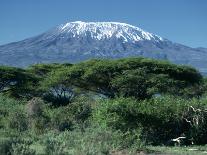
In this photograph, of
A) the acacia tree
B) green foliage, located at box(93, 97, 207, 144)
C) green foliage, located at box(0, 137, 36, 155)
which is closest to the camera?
green foliage, located at box(0, 137, 36, 155)

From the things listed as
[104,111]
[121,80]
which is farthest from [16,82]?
[104,111]

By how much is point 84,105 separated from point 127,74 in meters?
10.8

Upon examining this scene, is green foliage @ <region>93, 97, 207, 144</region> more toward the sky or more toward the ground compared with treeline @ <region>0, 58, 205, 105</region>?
more toward the ground

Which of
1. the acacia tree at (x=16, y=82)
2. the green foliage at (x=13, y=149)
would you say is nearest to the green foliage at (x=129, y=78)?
Answer: the acacia tree at (x=16, y=82)

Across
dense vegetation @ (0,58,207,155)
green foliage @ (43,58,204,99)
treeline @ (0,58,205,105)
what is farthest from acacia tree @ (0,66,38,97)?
green foliage @ (43,58,204,99)

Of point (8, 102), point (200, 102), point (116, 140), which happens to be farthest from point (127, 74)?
point (116, 140)

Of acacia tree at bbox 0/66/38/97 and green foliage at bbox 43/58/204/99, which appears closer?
green foliage at bbox 43/58/204/99

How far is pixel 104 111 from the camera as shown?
21125 millimetres

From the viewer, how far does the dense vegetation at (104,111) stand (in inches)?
663

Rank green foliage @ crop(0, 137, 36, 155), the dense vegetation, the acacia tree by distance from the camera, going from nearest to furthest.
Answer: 1. green foliage @ crop(0, 137, 36, 155)
2. the dense vegetation
3. the acacia tree

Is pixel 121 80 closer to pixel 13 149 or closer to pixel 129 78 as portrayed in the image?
pixel 129 78

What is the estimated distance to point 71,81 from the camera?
4069cm

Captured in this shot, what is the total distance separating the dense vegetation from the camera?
1684cm

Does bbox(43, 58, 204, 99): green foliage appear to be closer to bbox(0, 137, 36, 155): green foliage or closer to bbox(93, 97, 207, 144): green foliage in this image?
bbox(93, 97, 207, 144): green foliage
